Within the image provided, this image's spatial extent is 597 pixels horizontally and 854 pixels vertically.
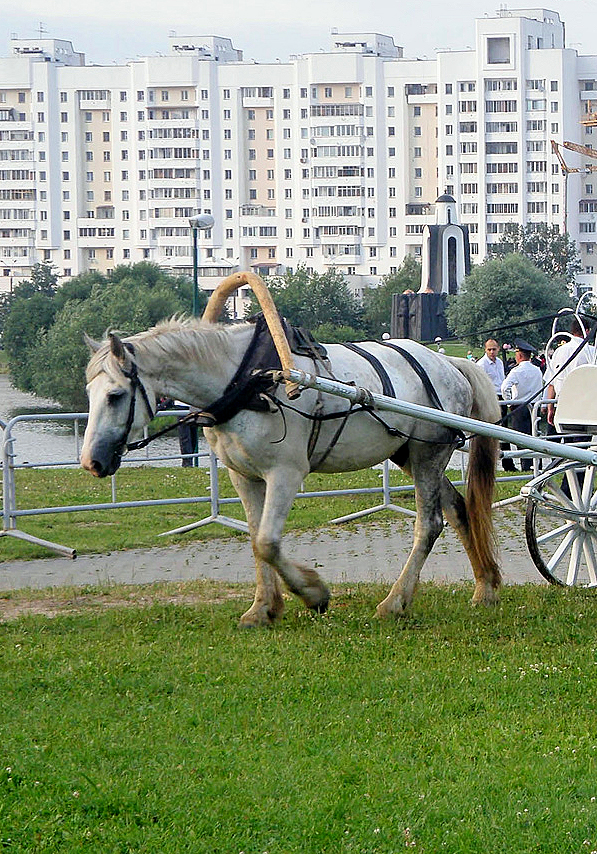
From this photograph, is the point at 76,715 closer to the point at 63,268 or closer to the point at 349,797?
the point at 349,797

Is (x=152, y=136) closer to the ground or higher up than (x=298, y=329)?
higher up

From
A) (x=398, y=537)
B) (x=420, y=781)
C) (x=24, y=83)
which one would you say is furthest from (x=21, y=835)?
(x=24, y=83)

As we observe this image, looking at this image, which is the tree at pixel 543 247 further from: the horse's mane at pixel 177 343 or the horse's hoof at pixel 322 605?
the horse's mane at pixel 177 343

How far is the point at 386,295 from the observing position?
350 ft

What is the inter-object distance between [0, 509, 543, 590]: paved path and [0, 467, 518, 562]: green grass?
439mm

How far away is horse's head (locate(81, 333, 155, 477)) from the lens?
778 cm

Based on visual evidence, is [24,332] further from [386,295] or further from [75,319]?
[386,295]

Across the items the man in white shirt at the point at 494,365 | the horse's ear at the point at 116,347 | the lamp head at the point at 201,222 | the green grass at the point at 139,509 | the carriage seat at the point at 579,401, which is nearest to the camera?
the horse's ear at the point at 116,347

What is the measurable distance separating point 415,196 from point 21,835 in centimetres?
13072

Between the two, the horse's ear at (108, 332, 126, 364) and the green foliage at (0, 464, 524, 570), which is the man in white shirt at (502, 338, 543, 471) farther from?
the horse's ear at (108, 332, 126, 364)

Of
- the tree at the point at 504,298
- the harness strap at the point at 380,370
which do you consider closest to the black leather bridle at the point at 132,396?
the harness strap at the point at 380,370

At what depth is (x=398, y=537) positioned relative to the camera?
43.4 feet

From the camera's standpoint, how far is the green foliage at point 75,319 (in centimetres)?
6781

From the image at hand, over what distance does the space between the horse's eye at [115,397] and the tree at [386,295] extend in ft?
307
